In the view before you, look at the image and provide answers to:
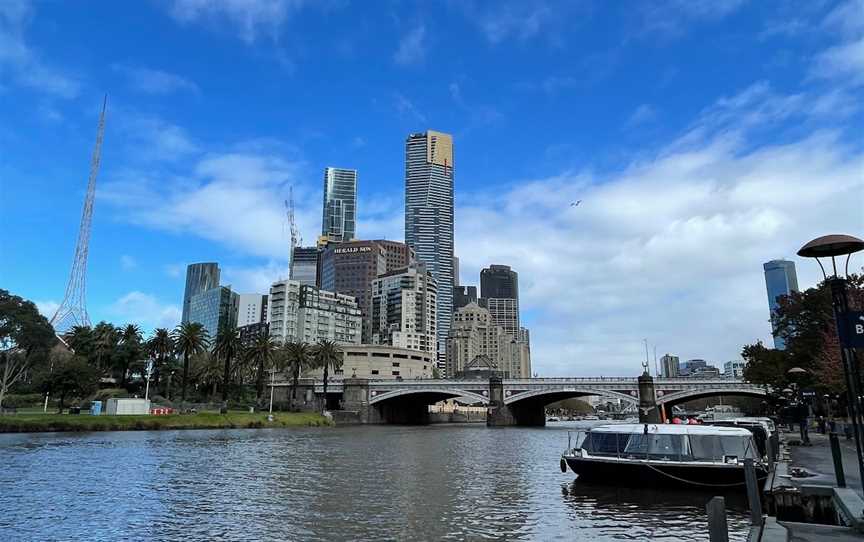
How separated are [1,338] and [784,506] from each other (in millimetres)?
129045

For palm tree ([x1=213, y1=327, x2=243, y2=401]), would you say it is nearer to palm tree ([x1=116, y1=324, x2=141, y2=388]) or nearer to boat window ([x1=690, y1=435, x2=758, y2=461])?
palm tree ([x1=116, y1=324, x2=141, y2=388])

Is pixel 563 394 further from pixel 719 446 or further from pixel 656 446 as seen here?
pixel 719 446

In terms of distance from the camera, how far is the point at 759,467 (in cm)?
2948

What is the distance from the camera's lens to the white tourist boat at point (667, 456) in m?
30.7

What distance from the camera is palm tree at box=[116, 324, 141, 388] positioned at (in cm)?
12412

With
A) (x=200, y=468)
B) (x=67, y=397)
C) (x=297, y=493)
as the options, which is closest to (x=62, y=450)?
(x=200, y=468)

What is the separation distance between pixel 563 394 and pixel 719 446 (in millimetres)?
100261

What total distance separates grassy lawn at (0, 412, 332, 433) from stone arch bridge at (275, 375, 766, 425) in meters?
33.5

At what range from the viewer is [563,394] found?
5103 inches

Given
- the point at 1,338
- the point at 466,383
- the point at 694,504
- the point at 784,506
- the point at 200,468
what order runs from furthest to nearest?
the point at 466,383
the point at 1,338
the point at 200,468
the point at 694,504
the point at 784,506

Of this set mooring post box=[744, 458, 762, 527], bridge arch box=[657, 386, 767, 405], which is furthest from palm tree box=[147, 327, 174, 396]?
mooring post box=[744, 458, 762, 527]

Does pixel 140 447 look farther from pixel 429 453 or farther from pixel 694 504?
pixel 694 504

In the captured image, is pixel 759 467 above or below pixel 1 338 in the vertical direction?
below

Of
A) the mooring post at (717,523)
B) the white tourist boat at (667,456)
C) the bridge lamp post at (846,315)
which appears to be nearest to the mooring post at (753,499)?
the bridge lamp post at (846,315)
